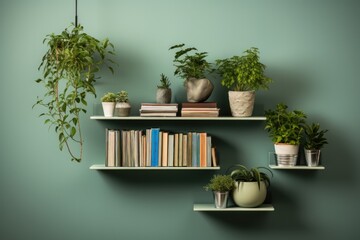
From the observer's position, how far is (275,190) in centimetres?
→ 385

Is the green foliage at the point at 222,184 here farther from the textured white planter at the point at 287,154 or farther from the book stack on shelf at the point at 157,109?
the book stack on shelf at the point at 157,109

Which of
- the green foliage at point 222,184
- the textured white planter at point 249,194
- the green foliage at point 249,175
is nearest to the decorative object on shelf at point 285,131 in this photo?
the green foliage at point 249,175

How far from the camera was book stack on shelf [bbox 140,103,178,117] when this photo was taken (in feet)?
11.9

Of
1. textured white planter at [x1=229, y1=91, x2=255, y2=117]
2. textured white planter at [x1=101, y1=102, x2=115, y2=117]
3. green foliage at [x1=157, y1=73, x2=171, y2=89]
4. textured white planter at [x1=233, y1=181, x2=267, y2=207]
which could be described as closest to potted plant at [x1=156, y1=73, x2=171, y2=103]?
green foliage at [x1=157, y1=73, x2=171, y2=89]

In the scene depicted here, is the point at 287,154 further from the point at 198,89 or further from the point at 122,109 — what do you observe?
the point at 122,109

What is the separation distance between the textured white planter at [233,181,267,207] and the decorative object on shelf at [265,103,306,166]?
0.83ft

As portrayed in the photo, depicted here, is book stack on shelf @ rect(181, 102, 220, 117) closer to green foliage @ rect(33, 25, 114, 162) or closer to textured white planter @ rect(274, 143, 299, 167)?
textured white planter @ rect(274, 143, 299, 167)

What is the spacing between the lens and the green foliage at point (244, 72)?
3582 millimetres

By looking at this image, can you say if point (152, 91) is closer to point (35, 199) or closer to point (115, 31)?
point (115, 31)

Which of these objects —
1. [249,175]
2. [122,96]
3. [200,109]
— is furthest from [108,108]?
[249,175]

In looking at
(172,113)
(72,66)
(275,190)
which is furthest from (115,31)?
(275,190)

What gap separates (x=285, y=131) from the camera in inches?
144

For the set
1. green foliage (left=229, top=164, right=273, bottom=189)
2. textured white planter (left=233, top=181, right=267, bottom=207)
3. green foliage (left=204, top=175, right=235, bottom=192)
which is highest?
green foliage (left=229, top=164, right=273, bottom=189)
